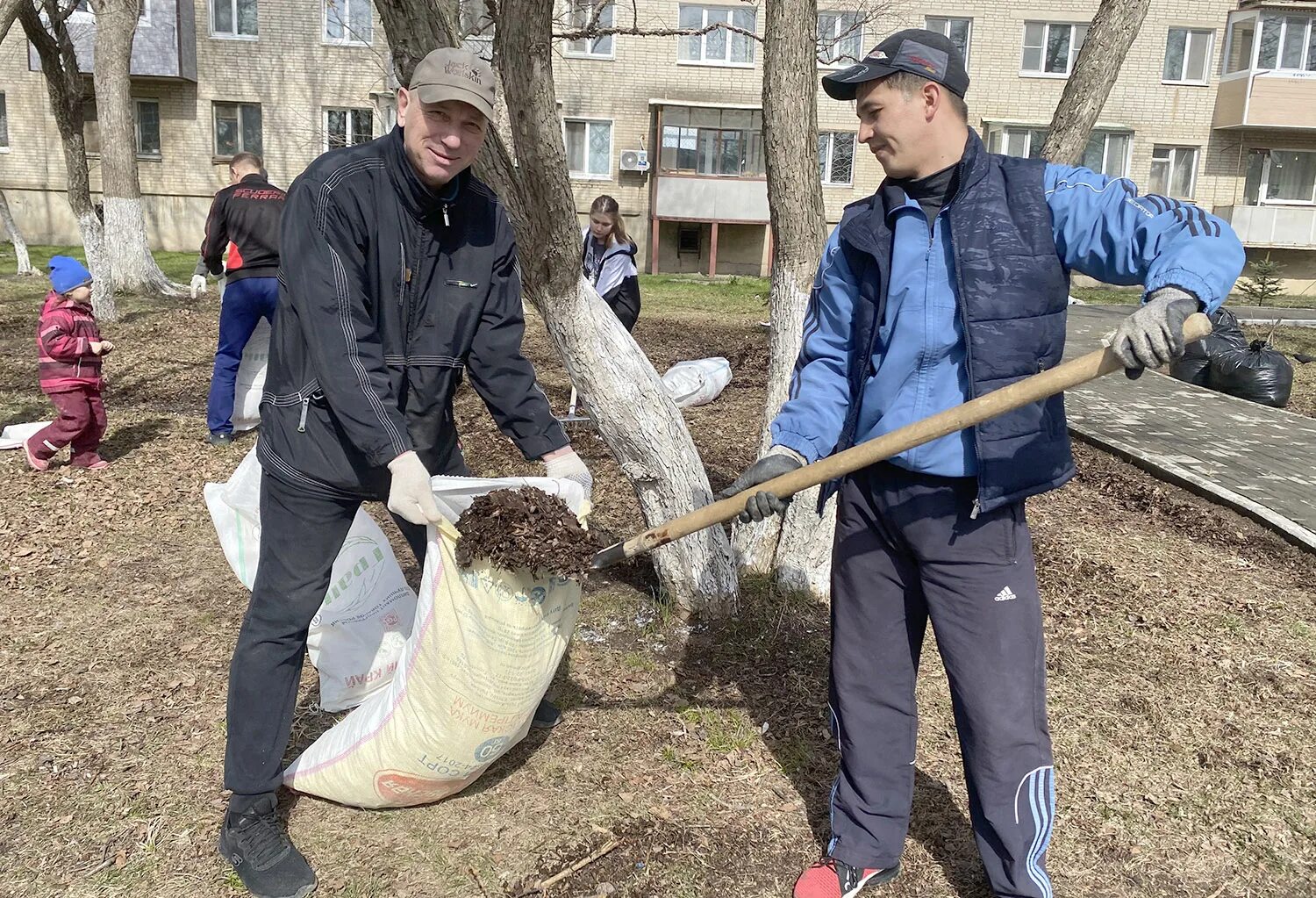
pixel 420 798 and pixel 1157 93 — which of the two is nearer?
pixel 420 798

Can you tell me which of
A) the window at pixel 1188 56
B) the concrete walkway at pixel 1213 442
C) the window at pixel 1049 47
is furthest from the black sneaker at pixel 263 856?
the window at pixel 1188 56

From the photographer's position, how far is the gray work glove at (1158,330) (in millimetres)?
1905

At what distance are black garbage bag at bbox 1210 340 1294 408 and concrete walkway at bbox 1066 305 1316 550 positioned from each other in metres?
0.19

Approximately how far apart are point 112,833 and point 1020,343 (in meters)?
2.58

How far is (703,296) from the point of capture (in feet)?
58.7

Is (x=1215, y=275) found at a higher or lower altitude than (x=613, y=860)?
higher

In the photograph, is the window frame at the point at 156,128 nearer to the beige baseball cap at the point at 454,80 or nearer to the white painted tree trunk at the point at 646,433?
the white painted tree trunk at the point at 646,433

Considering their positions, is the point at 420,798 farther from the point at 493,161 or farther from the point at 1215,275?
the point at 1215,275

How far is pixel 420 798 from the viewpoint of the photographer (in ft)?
8.80

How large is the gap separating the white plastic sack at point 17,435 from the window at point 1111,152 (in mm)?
24863

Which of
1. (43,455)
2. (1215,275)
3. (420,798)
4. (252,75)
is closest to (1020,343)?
(1215,275)

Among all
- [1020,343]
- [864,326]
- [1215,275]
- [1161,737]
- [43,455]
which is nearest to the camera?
[1215,275]

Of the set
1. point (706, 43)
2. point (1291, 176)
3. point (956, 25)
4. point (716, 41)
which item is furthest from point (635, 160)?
point (1291, 176)

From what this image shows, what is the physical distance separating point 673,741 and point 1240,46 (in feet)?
92.4
